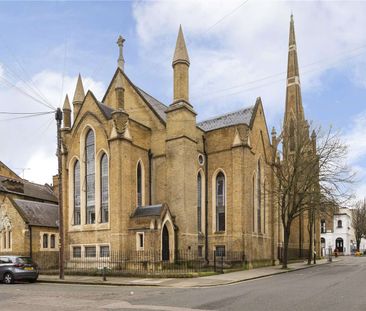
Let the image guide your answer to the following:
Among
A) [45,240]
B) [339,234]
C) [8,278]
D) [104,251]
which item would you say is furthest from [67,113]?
[339,234]

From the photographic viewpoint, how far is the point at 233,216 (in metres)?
29.3

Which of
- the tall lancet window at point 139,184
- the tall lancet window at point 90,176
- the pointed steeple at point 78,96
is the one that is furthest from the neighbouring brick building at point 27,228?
the pointed steeple at point 78,96

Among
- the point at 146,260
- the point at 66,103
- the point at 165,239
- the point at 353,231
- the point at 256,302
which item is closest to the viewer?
the point at 256,302

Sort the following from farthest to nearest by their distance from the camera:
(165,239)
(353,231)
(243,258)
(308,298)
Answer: (353,231)
(243,258)
(165,239)
(308,298)

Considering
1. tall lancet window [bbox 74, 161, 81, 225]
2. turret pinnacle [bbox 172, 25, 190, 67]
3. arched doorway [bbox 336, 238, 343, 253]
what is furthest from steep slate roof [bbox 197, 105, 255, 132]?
arched doorway [bbox 336, 238, 343, 253]

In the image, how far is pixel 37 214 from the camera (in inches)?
1182

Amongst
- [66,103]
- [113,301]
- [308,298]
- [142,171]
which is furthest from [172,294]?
[66,103]

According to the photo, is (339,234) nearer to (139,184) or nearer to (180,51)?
(139,184)

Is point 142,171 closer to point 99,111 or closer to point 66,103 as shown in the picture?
point 99,111

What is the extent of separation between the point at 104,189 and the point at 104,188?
7 centimetres

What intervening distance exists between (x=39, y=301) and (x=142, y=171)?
16858 mm

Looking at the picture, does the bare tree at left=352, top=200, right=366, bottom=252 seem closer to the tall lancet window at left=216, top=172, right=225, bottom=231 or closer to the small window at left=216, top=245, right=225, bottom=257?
the tall lancet window at left=216, top=172, right=225, bottom=231

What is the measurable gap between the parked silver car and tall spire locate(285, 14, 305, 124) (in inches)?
1634

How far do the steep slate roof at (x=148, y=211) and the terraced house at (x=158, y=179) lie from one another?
93 millimetres
